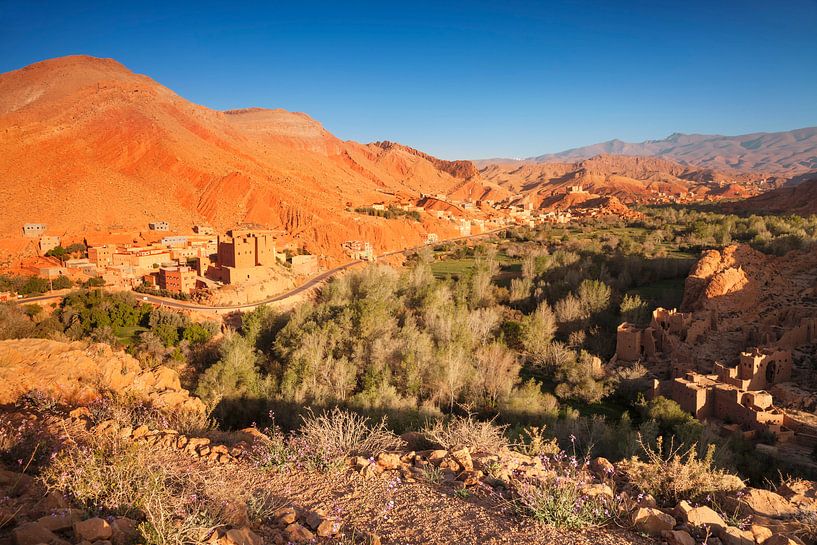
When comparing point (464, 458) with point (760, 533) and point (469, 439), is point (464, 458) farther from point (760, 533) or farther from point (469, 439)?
point (760, 533)

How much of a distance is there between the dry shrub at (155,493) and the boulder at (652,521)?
3099 mm

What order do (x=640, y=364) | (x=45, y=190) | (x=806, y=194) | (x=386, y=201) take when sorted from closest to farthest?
(x=640, y=364) → (x=45, y=190) → (x=806, y=194) → (x=386, y=201)

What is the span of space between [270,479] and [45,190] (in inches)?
1701

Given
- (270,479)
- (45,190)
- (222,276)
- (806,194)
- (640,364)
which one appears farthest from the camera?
(806,194)

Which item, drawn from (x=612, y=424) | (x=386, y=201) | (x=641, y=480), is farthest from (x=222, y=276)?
(x=386, y=201)

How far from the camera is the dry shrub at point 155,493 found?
10.2 ft

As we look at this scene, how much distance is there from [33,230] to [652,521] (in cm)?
3967

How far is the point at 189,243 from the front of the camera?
32625mm

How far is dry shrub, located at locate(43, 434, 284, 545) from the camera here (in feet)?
10.2

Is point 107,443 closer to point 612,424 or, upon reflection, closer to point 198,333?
point 612,424

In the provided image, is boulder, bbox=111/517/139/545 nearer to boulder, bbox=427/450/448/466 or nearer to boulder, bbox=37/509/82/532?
boulder, bbox=37/509/82/532

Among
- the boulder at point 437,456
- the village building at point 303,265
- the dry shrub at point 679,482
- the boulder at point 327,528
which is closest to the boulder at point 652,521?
the dry shrub at point 679,482

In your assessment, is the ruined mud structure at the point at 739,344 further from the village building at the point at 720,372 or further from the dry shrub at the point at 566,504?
the dry shrub at the point at 566,504

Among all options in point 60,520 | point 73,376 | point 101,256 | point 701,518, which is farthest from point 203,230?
point 701,518
